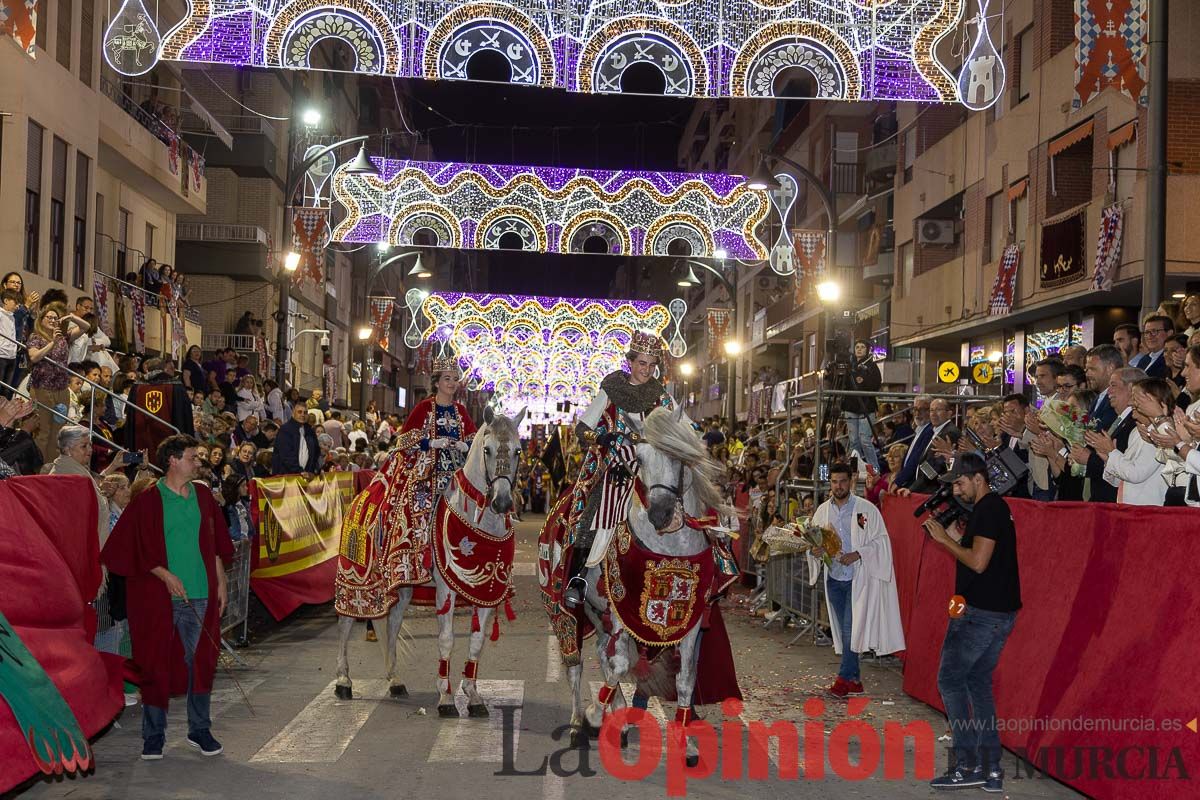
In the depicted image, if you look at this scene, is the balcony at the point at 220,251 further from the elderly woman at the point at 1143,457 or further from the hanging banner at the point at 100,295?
the elderly woman at the point at 1143,457

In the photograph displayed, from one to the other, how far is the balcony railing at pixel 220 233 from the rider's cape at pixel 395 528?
105 ft

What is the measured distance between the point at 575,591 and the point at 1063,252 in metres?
18.1

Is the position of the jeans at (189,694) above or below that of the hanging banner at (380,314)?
below

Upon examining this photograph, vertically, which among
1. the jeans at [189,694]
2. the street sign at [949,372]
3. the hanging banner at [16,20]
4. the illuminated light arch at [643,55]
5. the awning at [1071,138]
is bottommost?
the jeans at [189,694]

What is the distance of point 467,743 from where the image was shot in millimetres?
9164

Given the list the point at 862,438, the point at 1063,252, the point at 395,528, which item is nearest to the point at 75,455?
the point at 395,528

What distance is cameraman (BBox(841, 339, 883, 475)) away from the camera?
16828mm

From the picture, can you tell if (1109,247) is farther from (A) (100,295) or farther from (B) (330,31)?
(A) (100,295)

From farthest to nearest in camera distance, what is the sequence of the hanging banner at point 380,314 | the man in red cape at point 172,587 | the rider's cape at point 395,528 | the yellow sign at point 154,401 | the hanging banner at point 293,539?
1. the hanging banner at point 380,314
2. the yellow sign at point 154,401
3. the hanging banner at point 293,539
4. the rider's cape at point 395,528
5. the man in red cape at point 172,587

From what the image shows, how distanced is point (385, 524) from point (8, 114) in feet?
46.7

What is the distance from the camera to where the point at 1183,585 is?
7.06 m

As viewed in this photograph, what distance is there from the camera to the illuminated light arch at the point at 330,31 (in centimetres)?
1577

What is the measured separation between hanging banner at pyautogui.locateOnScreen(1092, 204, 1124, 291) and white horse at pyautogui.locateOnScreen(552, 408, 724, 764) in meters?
15.1

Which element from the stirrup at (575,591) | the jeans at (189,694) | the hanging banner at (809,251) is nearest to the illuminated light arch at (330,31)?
the stirrup at (575,591)
